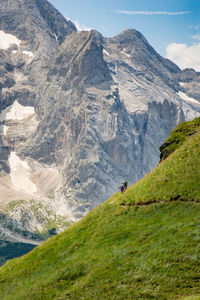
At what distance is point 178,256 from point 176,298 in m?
4.88

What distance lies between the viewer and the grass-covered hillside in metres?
39.2

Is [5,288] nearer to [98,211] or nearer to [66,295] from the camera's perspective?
[66,295]

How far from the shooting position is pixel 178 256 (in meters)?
40.1

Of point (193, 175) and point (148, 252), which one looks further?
point (193, 175)

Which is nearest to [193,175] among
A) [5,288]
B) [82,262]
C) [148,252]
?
[148,252]

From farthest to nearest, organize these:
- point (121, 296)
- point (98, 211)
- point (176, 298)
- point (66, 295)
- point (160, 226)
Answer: point (98, 211)
point (160, 226)
point (66, 295)
point (121, 296)
point (176, 298)

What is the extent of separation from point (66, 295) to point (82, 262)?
461 cm

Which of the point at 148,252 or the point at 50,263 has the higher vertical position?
the point at 50,263

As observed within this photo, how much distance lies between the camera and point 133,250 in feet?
144

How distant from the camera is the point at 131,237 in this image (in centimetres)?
4650

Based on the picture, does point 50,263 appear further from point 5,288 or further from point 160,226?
point 160,226

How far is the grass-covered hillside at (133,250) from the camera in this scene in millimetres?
39250

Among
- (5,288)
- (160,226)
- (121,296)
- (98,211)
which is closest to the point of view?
(121,296)

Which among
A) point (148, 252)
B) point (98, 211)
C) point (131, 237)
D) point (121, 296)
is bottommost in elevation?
point (121, 296)
